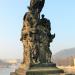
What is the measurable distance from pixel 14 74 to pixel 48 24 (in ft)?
10.4

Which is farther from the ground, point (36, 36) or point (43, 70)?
point (36, 36)

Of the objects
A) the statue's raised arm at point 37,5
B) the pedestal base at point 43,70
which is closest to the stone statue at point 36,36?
the statue's raised arm at point 37,5

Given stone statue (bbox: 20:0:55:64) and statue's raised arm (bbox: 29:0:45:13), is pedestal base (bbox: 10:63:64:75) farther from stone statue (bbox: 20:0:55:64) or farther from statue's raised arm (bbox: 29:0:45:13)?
statue's raised arm (bbox: 29:0:45:13)

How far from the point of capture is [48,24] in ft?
54.9

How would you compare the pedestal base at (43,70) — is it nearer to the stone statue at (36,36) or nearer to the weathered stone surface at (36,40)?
the weathered stone surface at (36,40)

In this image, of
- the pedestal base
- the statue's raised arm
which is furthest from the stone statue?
the pedestal base

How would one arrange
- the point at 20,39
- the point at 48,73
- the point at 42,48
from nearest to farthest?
1. the point at 48,73
2. the point at 42,48
3. the point at 20,39

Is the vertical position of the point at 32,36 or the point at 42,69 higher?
the point at 32,36

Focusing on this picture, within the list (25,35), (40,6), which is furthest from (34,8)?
(25,35)

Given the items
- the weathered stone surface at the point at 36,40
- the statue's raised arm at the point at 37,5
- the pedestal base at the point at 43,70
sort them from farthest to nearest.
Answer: the statue's raised arm at the point at 37,5 < the weathered stone surface at the point at 36,40 < the pedestal base at the point at 43,70

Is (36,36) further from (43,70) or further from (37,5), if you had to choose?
(43,70)

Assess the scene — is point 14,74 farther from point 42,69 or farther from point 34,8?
point 34,8

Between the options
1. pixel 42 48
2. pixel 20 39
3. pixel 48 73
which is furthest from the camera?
pixel 20 39

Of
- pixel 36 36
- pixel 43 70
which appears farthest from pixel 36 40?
pixel 43 70
